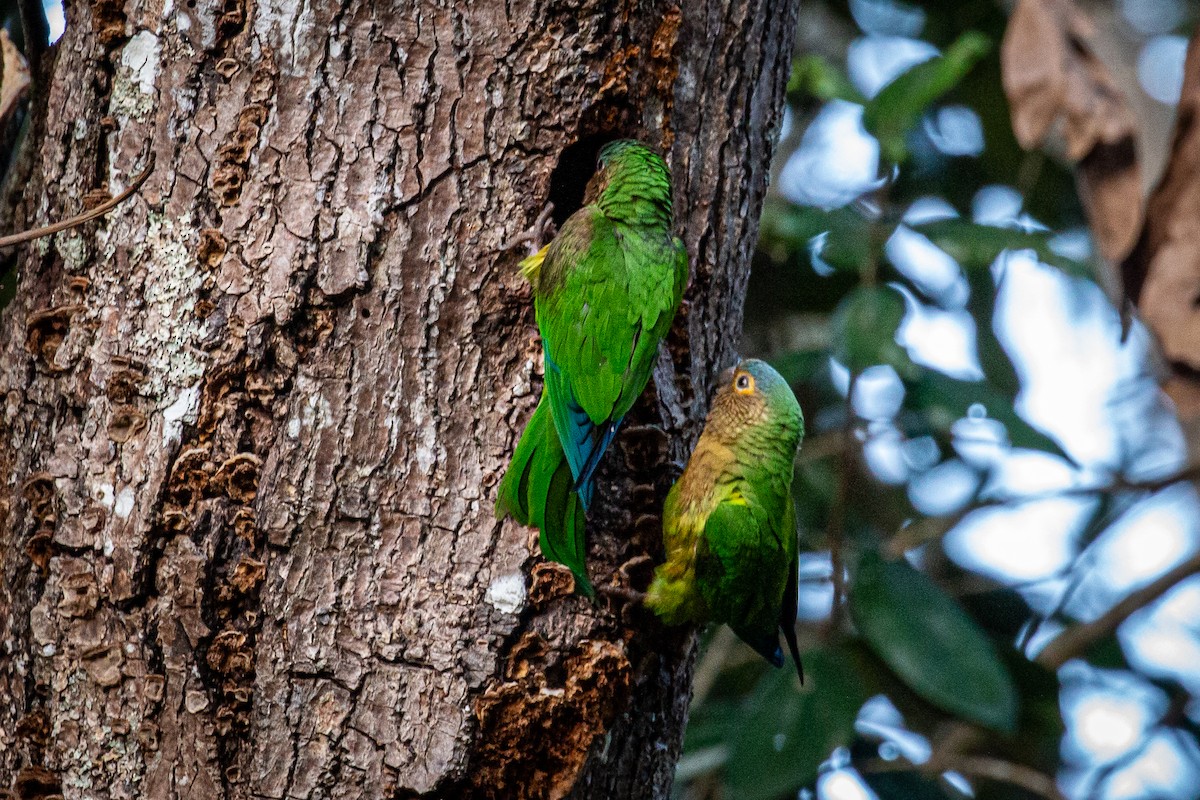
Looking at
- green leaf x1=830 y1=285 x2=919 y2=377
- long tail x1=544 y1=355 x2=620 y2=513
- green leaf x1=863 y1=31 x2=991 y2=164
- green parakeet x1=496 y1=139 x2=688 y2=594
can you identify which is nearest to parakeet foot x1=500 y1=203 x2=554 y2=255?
green parakeet x1=496 y1=139 x2=688 y2=594

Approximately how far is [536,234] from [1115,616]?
319 cm

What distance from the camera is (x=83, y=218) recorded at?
6.25 feet

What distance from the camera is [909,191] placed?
4469 mm

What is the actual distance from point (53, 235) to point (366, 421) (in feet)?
2.42

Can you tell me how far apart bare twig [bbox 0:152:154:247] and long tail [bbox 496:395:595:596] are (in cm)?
84

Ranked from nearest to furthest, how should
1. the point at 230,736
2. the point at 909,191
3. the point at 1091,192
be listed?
the point at 230,736, the point at 1091,192, the point at 909,191

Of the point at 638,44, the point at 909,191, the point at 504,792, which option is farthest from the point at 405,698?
the point at 909,191

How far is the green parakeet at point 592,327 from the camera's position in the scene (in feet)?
6.41

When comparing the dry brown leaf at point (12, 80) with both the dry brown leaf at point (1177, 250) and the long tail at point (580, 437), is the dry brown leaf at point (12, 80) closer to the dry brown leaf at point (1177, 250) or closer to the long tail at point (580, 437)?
the long tail at point (580, 437)

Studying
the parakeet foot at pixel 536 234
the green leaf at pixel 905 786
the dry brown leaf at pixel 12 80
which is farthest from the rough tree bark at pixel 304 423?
the green leaf at pixel 905 786

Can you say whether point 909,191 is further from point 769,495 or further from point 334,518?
point 334,518

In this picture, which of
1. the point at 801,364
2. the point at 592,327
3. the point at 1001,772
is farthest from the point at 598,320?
the point at 1001,772

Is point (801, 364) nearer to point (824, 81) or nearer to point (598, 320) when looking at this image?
point (824, 81)

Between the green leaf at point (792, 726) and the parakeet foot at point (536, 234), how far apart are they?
1813 mm
